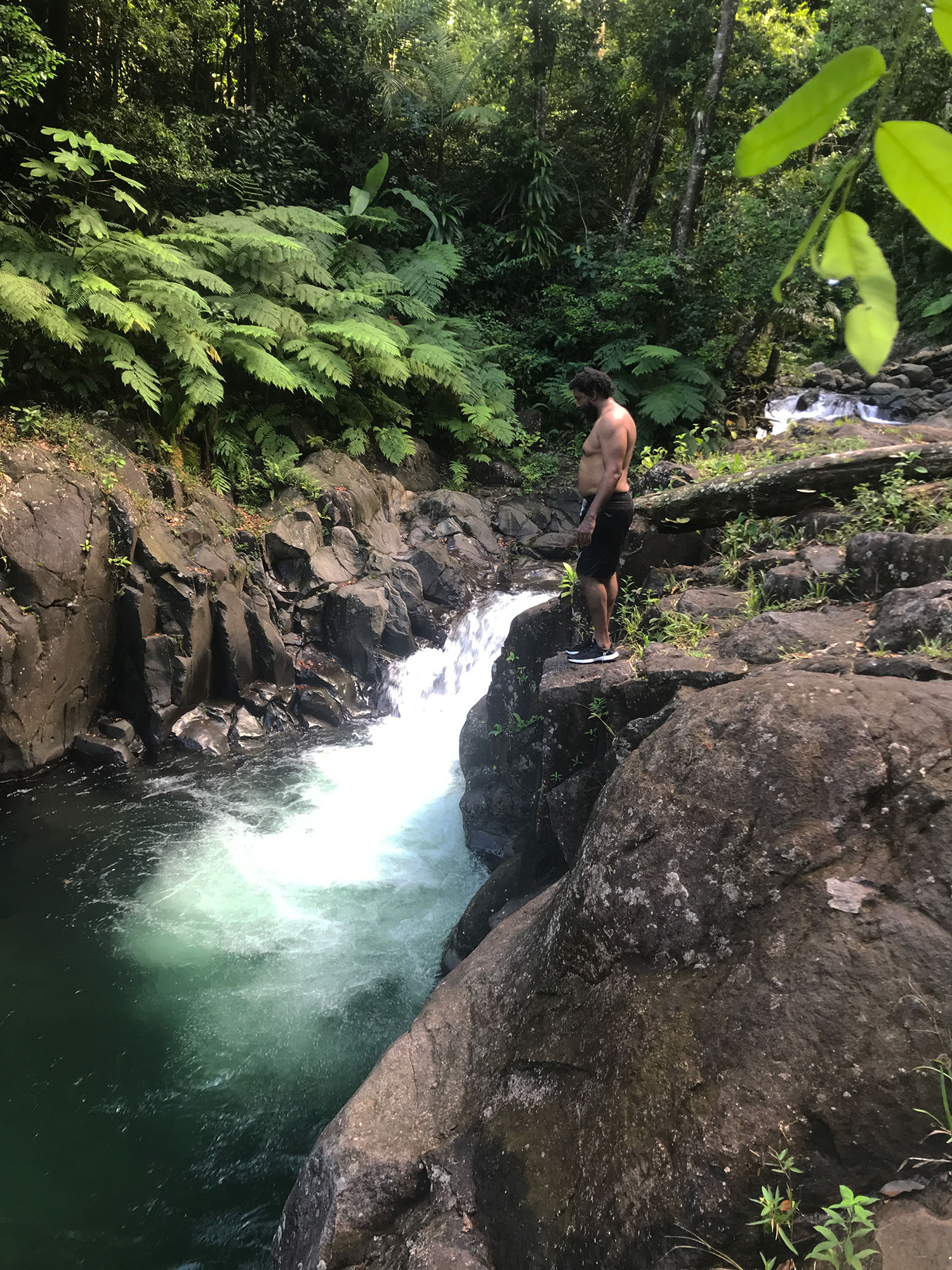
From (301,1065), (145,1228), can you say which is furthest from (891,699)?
(145,1228)

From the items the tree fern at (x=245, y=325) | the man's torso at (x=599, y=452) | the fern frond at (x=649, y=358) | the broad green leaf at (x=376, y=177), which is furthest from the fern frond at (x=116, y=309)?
the fern frond at (x=649, y=358)

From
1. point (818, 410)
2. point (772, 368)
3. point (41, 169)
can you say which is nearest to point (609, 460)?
point (41, 169)

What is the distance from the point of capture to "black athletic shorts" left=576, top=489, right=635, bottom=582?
15.1ft

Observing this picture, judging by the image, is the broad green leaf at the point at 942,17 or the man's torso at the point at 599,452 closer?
the broad green leaf at the point at 942,17

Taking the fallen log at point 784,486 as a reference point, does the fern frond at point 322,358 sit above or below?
above

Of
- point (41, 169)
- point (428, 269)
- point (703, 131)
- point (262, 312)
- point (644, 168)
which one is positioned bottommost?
point (262, 312)

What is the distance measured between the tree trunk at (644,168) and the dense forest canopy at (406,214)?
73 mm

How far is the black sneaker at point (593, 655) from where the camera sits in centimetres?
474

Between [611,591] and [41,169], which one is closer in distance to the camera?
[611,591]

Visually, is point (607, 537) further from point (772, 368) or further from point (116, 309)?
point (772, 368)

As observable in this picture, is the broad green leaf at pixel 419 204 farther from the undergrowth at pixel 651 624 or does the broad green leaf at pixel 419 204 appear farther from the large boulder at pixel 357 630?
the undergrowth at pixel 651 624

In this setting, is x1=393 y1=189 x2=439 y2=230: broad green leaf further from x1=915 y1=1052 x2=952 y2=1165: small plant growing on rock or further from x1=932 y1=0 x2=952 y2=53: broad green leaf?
x1=932 y1=0 x2=952 y2=53: broad green leaf

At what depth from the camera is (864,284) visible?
47 cm

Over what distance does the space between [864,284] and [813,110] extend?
18 centimetres
